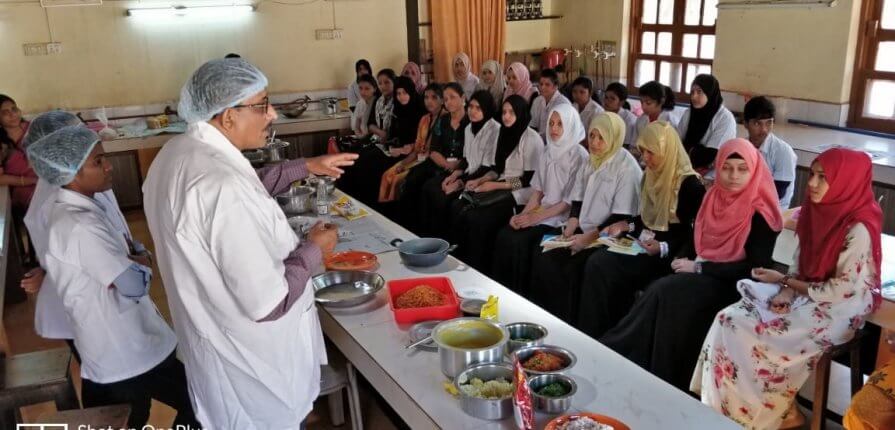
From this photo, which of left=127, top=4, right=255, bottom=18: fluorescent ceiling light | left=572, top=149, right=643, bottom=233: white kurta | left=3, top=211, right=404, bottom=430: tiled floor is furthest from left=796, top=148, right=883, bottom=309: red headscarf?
left=127, top=4, right=255, bottom=18: fluorescent ceiling light

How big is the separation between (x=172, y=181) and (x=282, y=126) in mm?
→ 4614

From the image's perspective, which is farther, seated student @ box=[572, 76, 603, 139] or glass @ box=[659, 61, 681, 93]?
glass @ box=[659, 61, 681, 93]

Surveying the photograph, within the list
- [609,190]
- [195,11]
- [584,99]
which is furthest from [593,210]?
[195,11]

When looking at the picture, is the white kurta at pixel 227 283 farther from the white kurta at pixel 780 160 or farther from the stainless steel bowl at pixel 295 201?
the white kurta at pixel 780 160

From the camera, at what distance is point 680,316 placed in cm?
272

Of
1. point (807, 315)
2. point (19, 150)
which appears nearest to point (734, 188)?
point (807, 315)

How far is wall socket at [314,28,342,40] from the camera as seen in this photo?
21.4ft

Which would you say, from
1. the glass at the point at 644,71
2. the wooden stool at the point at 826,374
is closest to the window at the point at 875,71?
the glass at the point at 644,71

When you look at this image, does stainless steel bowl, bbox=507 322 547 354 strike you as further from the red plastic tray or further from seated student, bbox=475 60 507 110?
seated student, bbox=475 60 507 110

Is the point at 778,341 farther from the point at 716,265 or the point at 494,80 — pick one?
the point at 494,80

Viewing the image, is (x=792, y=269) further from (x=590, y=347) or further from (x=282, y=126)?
(x=282, y=126)

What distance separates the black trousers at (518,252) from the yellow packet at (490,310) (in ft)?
4.79

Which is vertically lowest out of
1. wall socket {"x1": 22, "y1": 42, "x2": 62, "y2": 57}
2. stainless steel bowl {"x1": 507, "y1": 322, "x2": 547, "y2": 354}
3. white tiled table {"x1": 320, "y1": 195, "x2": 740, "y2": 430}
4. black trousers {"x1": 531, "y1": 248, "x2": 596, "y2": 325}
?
black trousers {"x1": 531, "y1": 248, "x2": 596, "y2": 325}

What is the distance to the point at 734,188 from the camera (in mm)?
2711
